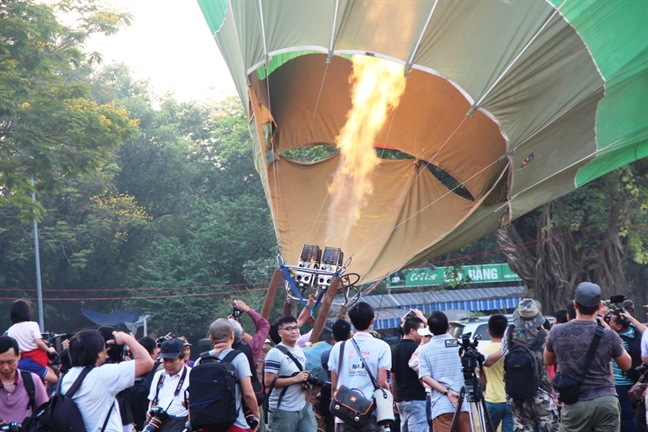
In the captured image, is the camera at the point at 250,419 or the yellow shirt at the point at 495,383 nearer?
the camera at the point at 250,419

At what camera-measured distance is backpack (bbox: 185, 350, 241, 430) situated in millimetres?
5145

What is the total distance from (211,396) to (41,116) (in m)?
A: 12.7

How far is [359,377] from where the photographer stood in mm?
6098

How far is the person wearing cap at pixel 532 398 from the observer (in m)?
6.59

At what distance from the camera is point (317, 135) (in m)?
11.6

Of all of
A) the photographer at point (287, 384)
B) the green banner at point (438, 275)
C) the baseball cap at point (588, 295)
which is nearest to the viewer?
the baseball cap at point (588, 295)

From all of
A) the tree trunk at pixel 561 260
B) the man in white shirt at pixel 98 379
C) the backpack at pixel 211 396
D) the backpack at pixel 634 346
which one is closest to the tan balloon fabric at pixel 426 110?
the backpack at pixel 634 346

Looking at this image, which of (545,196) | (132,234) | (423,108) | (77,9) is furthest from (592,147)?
(132,234)

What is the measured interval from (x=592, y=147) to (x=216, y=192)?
97.2 feet

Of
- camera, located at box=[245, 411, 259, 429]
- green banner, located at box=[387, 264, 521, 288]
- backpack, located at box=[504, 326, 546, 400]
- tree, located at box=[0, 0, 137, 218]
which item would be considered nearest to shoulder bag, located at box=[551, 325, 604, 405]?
backpack, located at box=[504, 326, 546, 400]

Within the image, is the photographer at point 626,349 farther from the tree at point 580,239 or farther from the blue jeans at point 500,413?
the tree at point 580,239

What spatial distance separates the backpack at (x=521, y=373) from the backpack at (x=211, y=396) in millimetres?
2382

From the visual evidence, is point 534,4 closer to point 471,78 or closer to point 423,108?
point 471,78

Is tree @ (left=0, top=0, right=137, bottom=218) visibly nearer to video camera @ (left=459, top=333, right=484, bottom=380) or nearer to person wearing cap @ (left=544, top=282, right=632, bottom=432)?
video camera @ (left=459, top=333, right=484, bottom=380)
